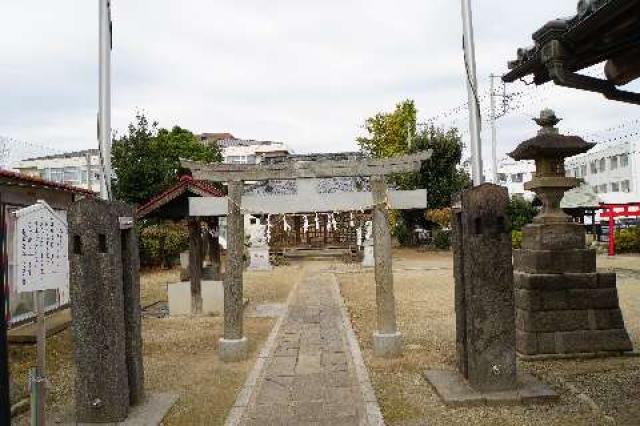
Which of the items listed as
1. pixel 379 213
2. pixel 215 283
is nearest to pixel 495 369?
pixel 379 213

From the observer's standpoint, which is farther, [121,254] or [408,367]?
[408,367]

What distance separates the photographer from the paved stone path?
19.3ft

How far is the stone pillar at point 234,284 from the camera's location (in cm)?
863

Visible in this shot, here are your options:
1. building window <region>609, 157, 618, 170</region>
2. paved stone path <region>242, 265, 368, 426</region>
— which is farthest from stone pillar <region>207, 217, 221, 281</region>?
building window <region>609, 157, 618, 170</region>

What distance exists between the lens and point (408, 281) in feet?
62.1

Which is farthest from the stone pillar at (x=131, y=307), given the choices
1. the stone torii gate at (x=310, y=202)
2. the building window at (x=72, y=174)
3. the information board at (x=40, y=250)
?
the building window at (x=72, y=174)

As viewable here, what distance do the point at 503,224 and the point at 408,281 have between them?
41.9 feet

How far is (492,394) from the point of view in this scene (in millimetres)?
6160

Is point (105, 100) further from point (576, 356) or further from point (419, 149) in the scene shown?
point (419, 149)

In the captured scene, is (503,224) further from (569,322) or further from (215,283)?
(215,283)

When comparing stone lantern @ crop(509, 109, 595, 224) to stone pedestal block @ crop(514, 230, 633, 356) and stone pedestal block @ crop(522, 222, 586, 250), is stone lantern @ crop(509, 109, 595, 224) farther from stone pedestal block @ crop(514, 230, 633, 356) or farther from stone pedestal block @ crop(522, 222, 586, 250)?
stone pedestal block @ crop(514, 230, 633, 356)

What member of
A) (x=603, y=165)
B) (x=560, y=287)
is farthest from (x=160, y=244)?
(x=603, y=165)

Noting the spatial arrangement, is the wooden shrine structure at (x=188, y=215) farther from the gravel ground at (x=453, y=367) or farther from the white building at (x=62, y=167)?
the white building at (x=62, y=167)

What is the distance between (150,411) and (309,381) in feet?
6.88
